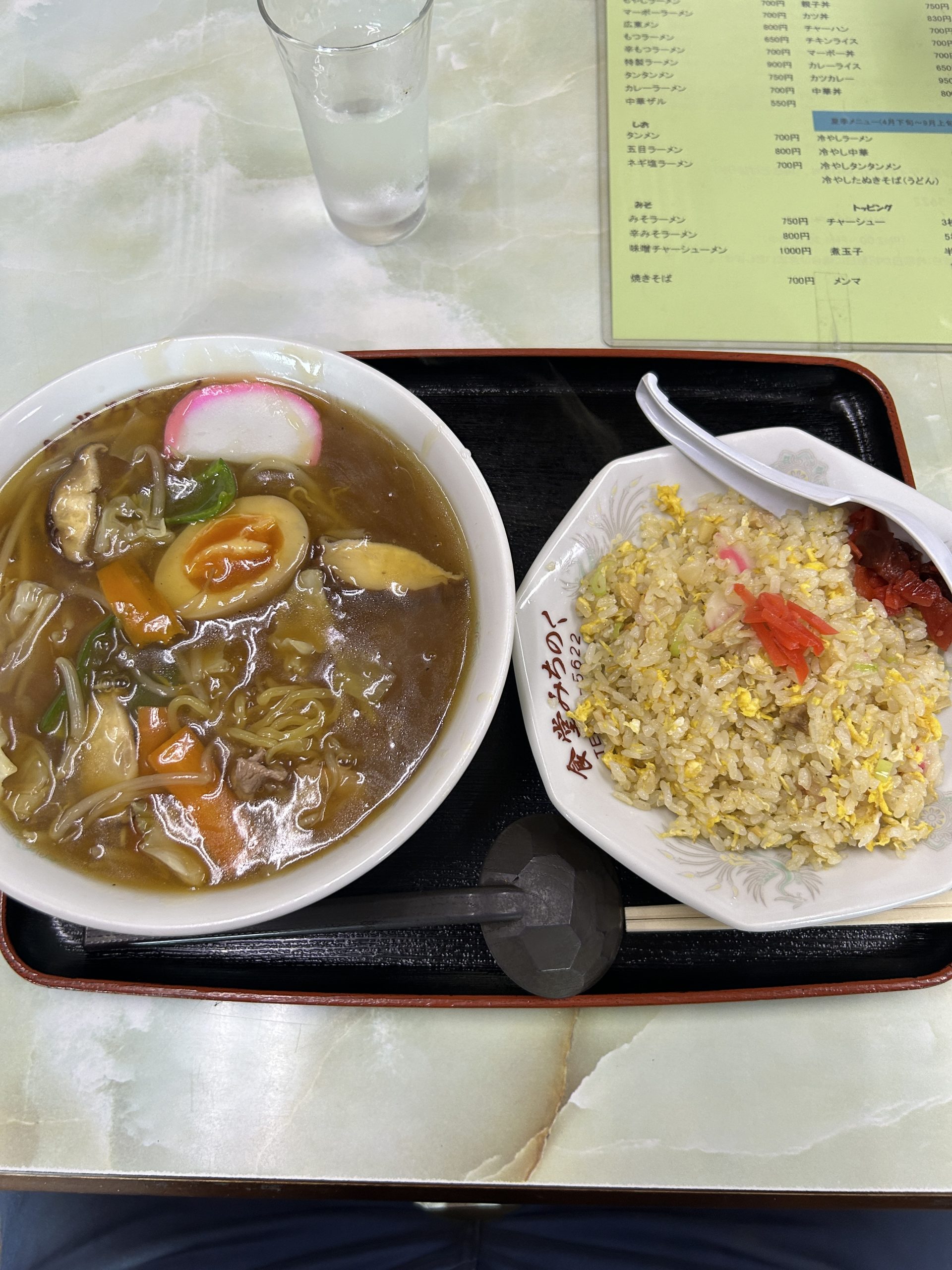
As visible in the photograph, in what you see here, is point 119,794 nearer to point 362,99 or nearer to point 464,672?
point 464,672

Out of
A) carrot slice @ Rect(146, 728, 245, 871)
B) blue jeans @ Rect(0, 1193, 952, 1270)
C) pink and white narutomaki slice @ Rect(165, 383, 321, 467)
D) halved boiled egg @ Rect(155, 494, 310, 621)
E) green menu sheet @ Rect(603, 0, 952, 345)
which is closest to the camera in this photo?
carrot slice @ Rect(146, 728, 245, 871)

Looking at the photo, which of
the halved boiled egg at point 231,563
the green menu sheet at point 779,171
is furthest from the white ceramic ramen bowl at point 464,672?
the green menu sheet at point 779,171

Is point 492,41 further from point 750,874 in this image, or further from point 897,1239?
point 897,1239

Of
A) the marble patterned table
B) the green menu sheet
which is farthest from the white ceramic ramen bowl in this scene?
the green menu sheet

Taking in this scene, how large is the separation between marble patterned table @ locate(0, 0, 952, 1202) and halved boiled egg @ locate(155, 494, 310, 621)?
0.77 m

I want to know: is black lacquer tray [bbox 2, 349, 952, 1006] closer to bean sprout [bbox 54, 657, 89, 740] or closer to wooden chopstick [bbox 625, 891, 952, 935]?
wooden chopstick [bbox 625, 891, 952, 935]

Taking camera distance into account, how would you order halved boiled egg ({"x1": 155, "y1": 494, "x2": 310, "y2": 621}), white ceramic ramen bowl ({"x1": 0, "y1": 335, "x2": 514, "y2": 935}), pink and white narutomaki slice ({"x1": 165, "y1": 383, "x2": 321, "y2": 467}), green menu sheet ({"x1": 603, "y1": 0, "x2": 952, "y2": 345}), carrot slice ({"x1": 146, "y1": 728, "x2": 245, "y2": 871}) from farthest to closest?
green menu sheet ({"x1": 603, "y1": 0, "x2": 952, "y2": 345}) < pink and white narutomaki slice ({"x1": 165, "y1": 383, "x2": 321, "y2": 467}) < halved boiled egg ({"x1": 155, "y1": 494, "x2": 310, "y2": 621}) < carrot slice ({"x1": 146, "y1": 728, "x2": 245, "y2": 871}) < white ceramic ramen bowl ({"x1": 0, "y1": 335, "x2": 514, "y2": 935})

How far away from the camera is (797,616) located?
4.79 feet

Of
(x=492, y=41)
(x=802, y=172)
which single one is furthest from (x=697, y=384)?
(x=492, y=41)

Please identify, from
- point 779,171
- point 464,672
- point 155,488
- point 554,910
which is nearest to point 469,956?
point 554,910

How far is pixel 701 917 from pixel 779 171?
191 cm

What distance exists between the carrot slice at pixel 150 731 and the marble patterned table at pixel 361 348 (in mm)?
537

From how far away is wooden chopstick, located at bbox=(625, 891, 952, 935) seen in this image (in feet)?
4.60

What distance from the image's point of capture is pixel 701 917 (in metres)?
1.44
